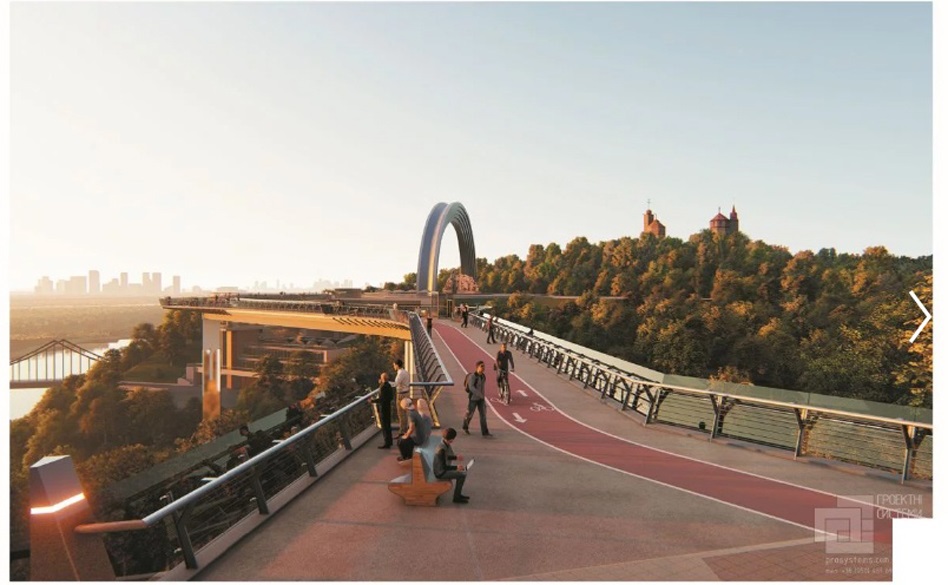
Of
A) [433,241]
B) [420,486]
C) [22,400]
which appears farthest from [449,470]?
[22,400]

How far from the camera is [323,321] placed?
56.6 m

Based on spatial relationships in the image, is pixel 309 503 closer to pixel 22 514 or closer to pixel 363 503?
pixel 363 503

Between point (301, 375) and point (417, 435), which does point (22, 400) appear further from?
point (417, 435)

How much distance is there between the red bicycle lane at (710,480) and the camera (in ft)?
26.3

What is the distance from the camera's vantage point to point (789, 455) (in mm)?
11164

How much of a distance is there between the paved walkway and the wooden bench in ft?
0.54

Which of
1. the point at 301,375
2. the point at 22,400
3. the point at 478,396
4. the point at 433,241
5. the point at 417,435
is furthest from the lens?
the point at 22,400

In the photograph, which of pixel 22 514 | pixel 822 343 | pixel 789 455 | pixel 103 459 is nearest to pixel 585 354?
pixel 789 455

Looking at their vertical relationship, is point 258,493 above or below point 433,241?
below

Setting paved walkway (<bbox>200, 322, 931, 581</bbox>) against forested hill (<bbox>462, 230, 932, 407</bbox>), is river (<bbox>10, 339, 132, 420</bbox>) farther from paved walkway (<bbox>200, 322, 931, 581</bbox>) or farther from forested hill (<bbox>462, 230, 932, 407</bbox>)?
paved walkway (<bbox>200, 322, 931, 581</bbox>)

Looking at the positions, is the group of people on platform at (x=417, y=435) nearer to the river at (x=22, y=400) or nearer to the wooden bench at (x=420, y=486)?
the wooden bench at (x=420, y=486)

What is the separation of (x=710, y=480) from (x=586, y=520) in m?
3.19

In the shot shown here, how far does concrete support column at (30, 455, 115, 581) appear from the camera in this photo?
4691 mm

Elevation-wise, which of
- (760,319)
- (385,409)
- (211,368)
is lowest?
(211,368)
